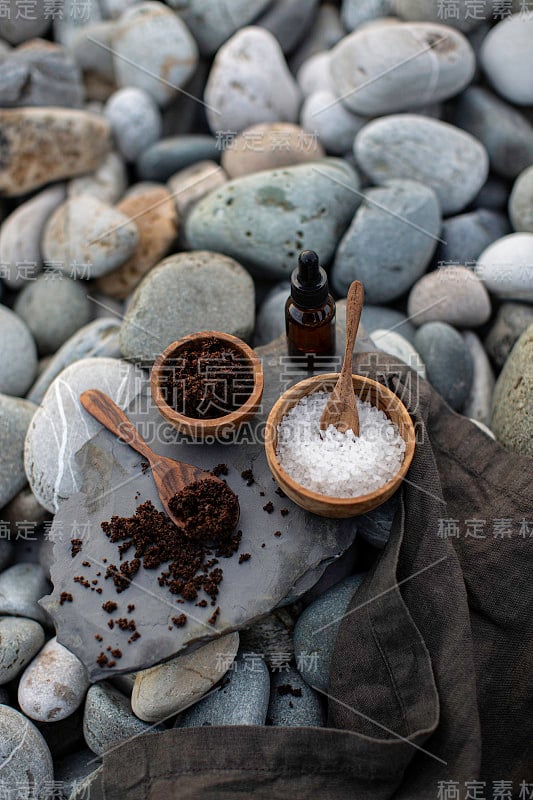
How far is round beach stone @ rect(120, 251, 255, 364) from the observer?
2.41 m

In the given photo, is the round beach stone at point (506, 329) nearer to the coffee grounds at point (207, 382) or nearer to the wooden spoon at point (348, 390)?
the wooden spoon at point (348, 390)

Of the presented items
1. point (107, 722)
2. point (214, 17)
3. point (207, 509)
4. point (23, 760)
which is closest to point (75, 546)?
point (207, 509)

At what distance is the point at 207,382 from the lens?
1.97 meters

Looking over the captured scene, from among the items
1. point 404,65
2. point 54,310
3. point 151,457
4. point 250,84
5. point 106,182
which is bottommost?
point 54,310

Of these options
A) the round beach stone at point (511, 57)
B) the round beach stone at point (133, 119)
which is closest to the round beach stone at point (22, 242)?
the round beach stone at point (133, 119)

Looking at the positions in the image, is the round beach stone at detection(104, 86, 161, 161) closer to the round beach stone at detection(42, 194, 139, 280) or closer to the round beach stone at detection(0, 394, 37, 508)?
the round beach stone at detection(42, 194, 139, 280)

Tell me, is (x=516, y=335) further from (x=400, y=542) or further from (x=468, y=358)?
(x=400, y=542)

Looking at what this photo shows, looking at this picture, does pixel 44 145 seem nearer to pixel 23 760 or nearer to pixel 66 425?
pixel 66 425

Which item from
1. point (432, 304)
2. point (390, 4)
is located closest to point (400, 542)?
point (432, 304)

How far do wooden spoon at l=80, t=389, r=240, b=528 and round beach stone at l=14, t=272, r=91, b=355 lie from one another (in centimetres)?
77

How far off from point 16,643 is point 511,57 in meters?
3.12

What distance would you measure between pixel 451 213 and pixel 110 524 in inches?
79.9

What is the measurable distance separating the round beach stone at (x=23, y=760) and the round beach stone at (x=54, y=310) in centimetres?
150

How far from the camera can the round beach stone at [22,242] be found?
9.89 feet
